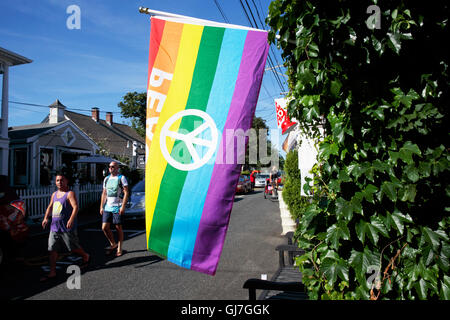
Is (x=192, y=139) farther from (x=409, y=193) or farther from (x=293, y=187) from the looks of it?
(x=293, y=187)

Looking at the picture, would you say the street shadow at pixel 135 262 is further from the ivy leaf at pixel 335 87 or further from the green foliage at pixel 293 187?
the ivy leaf at pixel 335 87

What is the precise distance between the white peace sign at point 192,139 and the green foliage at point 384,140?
66 cm

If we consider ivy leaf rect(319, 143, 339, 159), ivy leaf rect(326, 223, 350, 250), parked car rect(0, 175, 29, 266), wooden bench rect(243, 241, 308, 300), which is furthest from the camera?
parked car rect(0, 175, 29, 266)

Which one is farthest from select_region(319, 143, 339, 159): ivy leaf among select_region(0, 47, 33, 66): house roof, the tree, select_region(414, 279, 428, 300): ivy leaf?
the tree

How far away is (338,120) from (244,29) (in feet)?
3.10

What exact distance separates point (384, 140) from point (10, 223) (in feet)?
23.2

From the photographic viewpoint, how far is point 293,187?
932 cm

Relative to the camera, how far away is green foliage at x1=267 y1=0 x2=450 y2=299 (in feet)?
5.38

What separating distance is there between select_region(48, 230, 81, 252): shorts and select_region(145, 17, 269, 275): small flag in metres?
4.15

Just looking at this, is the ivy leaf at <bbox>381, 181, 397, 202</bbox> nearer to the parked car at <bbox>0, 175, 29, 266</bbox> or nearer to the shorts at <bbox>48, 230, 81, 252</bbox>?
the shorts at <bbox>48, 230, 81, 252</bbox>

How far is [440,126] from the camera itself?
1.69 meters

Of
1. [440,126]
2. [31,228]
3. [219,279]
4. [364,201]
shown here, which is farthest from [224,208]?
[31,228]
